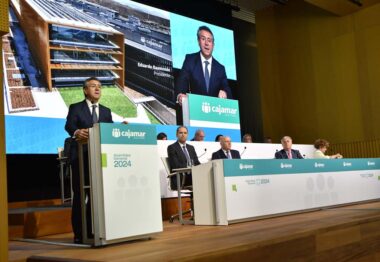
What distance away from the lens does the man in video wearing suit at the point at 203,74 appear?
8305 mm

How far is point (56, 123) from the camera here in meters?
6.09

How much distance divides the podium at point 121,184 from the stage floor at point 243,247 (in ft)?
0.36

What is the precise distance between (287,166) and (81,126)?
2.34m

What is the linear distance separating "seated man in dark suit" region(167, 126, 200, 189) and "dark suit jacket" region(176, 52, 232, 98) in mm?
3147

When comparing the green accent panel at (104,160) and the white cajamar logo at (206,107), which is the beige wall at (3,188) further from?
the white cajamar logo at (206,107)

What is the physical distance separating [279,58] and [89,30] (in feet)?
22.8

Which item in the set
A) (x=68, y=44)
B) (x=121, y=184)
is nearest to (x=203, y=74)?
(x=68, y=44)

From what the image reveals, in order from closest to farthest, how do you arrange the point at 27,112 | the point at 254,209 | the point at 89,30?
the point at 254,209 → the point at 27,112 → the point at 89,30

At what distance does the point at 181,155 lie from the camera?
4965 millimetres

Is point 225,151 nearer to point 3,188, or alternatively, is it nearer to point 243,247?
point 243,247

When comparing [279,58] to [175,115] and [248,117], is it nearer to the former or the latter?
[248,117]

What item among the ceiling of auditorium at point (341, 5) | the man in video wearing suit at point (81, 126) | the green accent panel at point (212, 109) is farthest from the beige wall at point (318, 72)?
the man in video wearing suit at point (81, 126)

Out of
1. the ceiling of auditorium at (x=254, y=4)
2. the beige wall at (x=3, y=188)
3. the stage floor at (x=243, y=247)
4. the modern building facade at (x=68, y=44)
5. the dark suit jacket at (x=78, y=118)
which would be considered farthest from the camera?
the ceiling of auditorium at (x=254, y=4)

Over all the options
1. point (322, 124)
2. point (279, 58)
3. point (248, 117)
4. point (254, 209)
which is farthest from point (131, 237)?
point (279, 58)
